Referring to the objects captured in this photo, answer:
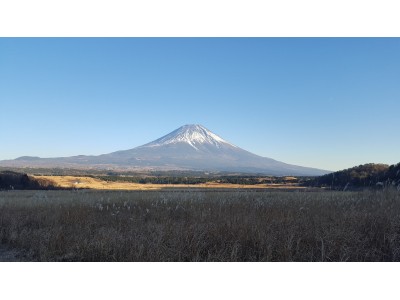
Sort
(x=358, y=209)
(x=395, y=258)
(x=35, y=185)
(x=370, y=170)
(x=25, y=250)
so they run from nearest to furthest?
(x=395, y=258)
(x=25, y=250)
(x=358, y=209)
(x=370, y=170)
(x=35, y=185)

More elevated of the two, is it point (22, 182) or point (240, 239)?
point (240, 239)

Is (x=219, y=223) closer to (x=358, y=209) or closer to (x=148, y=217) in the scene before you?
(x=148, y=217)

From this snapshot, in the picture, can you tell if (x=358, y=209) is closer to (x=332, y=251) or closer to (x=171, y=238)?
(x=332, y=251)

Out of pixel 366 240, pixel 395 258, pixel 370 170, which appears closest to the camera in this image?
pixel 395 258

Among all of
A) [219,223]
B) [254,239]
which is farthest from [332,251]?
[219,223]

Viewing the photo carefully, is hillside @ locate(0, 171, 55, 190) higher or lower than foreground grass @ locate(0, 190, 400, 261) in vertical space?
lower

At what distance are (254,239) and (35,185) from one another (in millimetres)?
34753

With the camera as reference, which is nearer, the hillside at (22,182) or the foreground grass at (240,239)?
the foreground grass at (240,239)

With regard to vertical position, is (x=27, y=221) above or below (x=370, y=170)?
below

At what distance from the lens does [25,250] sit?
210 inches

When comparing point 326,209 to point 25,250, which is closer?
point 25,250

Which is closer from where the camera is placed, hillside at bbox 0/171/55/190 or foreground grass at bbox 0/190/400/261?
foreground grass at bbox 0/190/400/261

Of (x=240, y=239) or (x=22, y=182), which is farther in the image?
(x=22, y=182)

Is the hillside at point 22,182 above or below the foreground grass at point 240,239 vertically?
below
